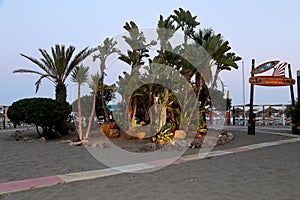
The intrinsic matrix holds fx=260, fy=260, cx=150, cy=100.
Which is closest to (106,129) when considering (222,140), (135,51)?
A: (135,51)

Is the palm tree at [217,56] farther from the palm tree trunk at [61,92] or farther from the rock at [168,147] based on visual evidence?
the palm tree trunk at [61,92]

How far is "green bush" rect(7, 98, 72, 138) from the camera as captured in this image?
8.97m

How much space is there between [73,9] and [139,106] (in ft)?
15.9

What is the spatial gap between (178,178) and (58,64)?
32.5 ft

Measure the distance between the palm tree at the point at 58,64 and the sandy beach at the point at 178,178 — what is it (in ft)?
19.9

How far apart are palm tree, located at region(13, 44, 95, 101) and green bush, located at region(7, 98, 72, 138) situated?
2.64m

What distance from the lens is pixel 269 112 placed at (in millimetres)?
17922

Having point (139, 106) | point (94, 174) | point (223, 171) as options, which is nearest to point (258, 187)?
point (223, 171)

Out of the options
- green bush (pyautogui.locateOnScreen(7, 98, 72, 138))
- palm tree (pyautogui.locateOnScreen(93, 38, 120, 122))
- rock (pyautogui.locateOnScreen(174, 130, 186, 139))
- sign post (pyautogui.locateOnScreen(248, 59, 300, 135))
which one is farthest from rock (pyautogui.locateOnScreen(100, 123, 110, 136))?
sign post (pyautogui.locateOnScreen(248, 59, 300, 135))

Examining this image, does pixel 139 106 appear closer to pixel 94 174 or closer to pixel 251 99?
pixel 251 99

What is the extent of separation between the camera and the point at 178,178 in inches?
174

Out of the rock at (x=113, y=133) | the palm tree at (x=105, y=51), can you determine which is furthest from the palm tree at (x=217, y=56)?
the rock at (x=113, y=133)

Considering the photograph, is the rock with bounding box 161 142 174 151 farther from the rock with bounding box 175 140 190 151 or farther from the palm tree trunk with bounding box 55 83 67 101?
the palm tree trunk with bounding box 55 83 67 101

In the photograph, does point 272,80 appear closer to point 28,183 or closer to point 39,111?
point 39,111
